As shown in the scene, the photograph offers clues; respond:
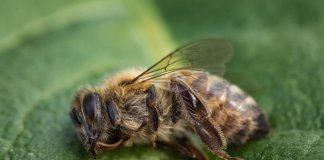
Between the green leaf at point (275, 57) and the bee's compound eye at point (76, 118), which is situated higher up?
the bee's compound eye at point (76, 118)

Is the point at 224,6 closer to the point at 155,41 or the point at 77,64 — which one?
the point at 155,41

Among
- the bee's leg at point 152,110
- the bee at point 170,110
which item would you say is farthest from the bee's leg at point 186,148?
the bee's leg at point 152,110

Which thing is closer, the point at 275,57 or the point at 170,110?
the point at 170,110

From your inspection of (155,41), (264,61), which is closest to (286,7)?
(264,61)

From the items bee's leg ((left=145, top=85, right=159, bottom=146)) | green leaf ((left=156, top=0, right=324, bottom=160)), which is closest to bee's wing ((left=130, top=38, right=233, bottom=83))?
bee's leg ((left=145, top=85, right=159, bottom=146))

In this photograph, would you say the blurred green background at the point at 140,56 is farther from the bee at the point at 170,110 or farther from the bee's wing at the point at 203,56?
the bee's wing at the point at 203,56

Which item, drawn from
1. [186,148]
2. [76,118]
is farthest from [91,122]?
[186,148]

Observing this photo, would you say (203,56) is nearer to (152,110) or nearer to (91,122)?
(152,110)
